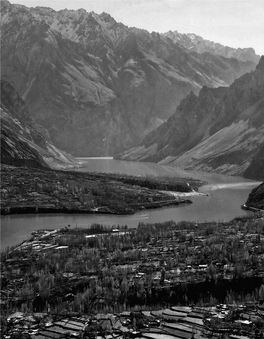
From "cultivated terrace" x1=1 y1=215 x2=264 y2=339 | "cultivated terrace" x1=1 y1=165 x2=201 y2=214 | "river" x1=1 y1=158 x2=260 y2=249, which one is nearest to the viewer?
"cultivated terrace" x1=1 y1=215 x2=264 y2=339

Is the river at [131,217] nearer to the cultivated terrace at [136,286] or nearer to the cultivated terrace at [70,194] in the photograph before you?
the cultivated terrace at [70,194]

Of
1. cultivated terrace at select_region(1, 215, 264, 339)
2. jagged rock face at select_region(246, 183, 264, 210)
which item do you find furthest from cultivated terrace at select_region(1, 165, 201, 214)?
cultivated terrace at select_region(1, 215, 264, 339)

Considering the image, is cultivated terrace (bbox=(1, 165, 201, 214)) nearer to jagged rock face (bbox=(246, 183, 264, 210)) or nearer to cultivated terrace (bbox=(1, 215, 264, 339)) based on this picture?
jagged rock face (bbox=(246, 183, 264, 210))

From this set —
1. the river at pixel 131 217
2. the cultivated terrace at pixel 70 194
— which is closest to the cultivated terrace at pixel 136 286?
the river at pixel 131 217

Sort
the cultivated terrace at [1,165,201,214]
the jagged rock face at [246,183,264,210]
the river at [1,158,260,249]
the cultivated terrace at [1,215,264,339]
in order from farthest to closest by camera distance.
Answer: the cultivated terrace at [1,165,201,214] < the jagged rock face at [246,183,264,210] < the river at [1,158,260,249] < the cultivated terrace at [1,215,264,339]

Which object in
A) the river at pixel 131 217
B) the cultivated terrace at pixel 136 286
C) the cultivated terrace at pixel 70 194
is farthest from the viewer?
the cultivated terrace at pixel 70 194

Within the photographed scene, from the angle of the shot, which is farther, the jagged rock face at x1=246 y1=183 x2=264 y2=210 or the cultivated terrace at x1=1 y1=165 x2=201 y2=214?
the cultivated terrace at x1=1 y1=165 x2=201 y2=214

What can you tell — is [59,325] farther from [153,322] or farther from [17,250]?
[17,250]
